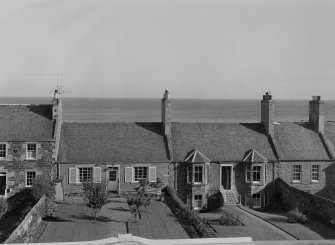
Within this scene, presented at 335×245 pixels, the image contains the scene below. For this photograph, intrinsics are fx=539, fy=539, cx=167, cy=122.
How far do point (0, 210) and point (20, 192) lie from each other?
7.98m

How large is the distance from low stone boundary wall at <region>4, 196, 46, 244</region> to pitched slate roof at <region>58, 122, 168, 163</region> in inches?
284

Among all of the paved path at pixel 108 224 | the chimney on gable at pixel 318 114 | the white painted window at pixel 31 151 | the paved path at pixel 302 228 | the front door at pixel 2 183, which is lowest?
the paved path at pixel 302 228

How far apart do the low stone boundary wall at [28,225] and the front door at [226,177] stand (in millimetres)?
16272

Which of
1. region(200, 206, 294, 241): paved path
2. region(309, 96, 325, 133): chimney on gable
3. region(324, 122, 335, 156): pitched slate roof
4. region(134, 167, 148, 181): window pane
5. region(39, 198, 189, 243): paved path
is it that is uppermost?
region(309, 96, 325, 133): chimney on gable

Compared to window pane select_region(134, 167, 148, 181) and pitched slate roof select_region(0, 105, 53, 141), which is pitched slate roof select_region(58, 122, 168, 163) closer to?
window pane select_region(134, 167, 148, 181)

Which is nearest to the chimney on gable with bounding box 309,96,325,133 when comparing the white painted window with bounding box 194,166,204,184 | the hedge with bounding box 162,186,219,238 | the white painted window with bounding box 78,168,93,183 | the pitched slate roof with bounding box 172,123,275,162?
the pitched slate roof with bounding box 172,123,275,162

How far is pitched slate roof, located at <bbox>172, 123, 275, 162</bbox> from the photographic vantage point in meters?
48.0

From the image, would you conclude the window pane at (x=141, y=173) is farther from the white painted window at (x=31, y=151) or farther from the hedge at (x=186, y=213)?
the white painted window at (x=31, y=151)

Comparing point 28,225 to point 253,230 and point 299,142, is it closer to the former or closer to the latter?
point 253,230

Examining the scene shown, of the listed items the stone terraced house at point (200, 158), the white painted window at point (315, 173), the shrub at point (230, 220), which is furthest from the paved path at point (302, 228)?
the white painted window at point (315, 173)

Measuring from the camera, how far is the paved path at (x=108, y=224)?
3388 cm

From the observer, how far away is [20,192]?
4459cm

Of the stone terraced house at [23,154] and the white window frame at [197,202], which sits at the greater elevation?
the stone terraced house at [23,154]

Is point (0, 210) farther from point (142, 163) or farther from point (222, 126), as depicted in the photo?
Answer: point (222, 126)
